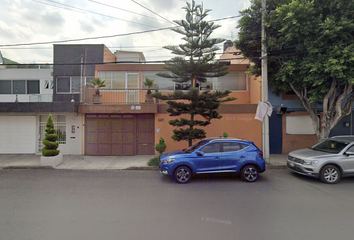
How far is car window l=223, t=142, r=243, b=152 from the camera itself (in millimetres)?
6898

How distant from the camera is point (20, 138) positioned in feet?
39.2

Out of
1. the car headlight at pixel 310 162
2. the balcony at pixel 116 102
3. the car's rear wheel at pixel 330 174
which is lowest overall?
the car's rear wheel at pixel 330 174

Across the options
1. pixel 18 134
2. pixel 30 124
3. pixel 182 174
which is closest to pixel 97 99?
pixel 30 124

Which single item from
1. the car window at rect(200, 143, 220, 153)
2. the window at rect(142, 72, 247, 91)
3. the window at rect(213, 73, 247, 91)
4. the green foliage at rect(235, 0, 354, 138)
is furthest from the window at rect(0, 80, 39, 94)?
the green foliage at rect(235, 0, 354, 138)

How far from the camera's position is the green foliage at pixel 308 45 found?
7.79 meters

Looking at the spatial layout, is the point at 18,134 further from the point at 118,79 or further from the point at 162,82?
the point at 162,82

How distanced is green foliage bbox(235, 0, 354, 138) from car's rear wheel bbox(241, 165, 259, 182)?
485 cm

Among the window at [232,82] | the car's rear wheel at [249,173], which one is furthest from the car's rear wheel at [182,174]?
the window at [232,82]

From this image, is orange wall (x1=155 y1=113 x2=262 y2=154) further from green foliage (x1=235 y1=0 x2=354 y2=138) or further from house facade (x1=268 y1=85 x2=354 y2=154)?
green foliage (x1=235 y1=0 x2=354 y2=138)

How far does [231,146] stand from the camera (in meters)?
6.95

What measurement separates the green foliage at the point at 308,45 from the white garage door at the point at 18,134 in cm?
1297

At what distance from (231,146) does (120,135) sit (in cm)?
695

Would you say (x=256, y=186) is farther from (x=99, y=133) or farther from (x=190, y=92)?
(x=99, y=133)

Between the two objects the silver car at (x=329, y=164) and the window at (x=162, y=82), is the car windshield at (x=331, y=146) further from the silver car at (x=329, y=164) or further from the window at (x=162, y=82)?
the window at (x=162, y=82)
